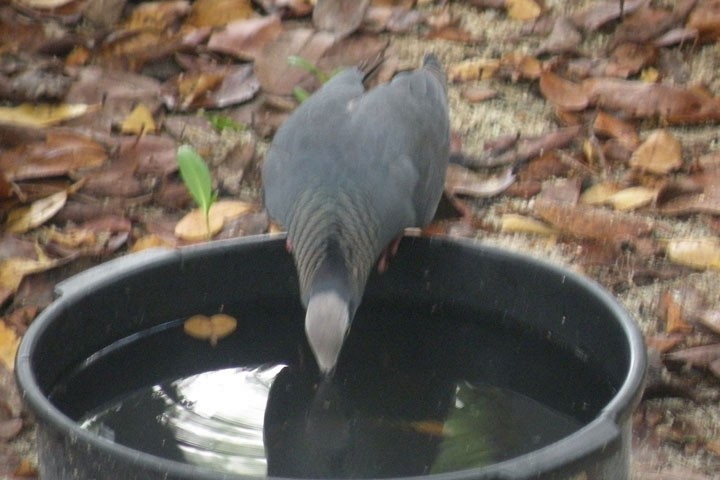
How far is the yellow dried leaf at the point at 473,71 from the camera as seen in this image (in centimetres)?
453

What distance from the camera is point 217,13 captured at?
4824 millimetres

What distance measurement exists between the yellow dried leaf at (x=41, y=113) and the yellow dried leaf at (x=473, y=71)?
4.26 ft

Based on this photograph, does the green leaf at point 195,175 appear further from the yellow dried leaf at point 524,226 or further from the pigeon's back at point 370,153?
the yellow dried leaf at point 524,226

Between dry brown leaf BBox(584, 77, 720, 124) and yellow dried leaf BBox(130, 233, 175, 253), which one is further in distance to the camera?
dry brown leaf BBox(584, 77, 720, 124)

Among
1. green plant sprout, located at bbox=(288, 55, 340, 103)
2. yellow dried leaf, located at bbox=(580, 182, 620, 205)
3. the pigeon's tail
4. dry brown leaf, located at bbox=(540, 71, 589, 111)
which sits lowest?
yellow dried leaf, located at bbox=(580, 182, 620, 205)

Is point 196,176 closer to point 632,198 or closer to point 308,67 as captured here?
point 308,67

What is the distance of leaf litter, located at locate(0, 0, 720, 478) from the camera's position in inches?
135

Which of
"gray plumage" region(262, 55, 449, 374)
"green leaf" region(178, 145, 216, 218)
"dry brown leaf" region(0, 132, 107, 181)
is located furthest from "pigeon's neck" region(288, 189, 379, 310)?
"dry brown leaf" region(0, 132, 107, 181)

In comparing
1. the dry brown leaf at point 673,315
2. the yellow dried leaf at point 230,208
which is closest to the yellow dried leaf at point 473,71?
the yellow dried leaf at point 230,208

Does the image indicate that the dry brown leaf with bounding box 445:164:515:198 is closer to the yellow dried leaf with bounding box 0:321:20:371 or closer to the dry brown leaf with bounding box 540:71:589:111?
the dry brown leaf with bounding box 540:71:589:111

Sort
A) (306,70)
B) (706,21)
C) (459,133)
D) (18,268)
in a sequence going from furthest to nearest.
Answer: (706,21) → (306,70) → (459,133) → (18,268)

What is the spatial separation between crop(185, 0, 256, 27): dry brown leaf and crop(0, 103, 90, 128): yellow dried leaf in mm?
689

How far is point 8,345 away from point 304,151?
909 millimetres

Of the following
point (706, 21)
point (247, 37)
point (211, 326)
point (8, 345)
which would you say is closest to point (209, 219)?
point (8, 345)
